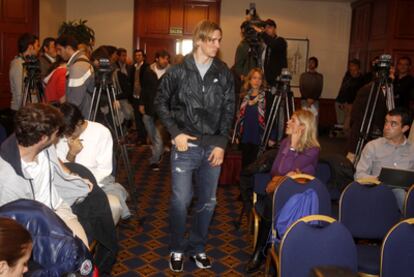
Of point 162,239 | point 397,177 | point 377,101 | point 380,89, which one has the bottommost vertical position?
point 162,239

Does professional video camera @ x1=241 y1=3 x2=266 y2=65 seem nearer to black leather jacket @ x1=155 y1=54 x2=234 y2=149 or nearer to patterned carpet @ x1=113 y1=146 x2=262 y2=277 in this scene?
patterned carpet @ x1=113 y1=146 x2=262 y2=277

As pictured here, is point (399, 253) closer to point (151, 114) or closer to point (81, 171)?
point (81, 171)

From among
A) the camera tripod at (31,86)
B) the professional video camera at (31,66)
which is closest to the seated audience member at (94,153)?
the camera tripod at (31,86)

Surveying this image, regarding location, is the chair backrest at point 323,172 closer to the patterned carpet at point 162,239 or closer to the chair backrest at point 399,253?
the patterned carpet at point 162,239

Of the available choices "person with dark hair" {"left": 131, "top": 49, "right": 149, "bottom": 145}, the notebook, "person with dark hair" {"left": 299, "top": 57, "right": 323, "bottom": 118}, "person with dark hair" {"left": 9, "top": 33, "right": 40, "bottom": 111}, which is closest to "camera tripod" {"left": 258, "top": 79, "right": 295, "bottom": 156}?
the notebook

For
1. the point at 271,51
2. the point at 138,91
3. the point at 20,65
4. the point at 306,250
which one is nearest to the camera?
the point at 306,250

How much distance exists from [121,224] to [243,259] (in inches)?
48.0

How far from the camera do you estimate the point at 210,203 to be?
10.1 ft

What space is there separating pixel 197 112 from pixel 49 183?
105 centimetres

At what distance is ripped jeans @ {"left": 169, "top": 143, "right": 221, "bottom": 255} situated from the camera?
9.62 ft

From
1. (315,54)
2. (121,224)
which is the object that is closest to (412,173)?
(121,224)

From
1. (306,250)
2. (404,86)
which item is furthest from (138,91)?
(306,250)

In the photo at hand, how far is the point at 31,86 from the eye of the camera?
16.6 feet

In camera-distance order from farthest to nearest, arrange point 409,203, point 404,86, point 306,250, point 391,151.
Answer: point 404,86 < point 391,151 < point 409,203 < point 306,250
